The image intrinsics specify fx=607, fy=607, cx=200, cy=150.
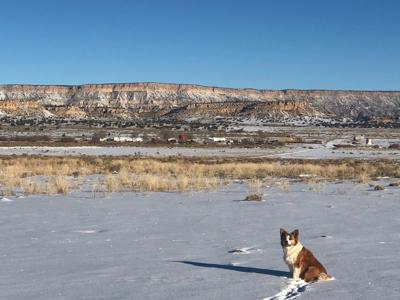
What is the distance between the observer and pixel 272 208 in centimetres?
1373

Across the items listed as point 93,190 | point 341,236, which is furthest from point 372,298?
point 93,190

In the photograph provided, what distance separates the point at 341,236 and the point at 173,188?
9409 mm

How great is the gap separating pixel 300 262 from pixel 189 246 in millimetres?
2879

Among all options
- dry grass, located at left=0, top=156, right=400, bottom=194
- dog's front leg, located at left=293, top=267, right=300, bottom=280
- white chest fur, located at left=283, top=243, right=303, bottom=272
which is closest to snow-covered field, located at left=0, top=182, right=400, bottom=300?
dog's front leg, located at left=293, top=267, right=300, bottom=280

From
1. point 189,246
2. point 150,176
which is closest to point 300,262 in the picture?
point 189,246

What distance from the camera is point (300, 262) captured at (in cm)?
659

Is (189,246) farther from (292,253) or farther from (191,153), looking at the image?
(191,153)

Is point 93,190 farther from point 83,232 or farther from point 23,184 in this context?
point 83,232

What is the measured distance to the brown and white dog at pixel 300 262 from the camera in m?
6.50

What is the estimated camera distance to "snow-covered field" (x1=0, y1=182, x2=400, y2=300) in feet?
21.2

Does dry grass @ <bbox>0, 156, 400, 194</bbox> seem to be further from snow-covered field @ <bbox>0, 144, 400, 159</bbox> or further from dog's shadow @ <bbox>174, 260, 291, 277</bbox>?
snow-covered field @ <bbox>0, 144, 400, 159</bbox>

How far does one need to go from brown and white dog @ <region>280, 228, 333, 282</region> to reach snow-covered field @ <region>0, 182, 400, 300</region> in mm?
128

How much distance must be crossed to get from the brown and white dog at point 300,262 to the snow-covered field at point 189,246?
0.42 ft

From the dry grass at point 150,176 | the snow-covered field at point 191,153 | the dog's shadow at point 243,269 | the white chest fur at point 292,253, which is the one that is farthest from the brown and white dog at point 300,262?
the snow-covered field at point 191,153
